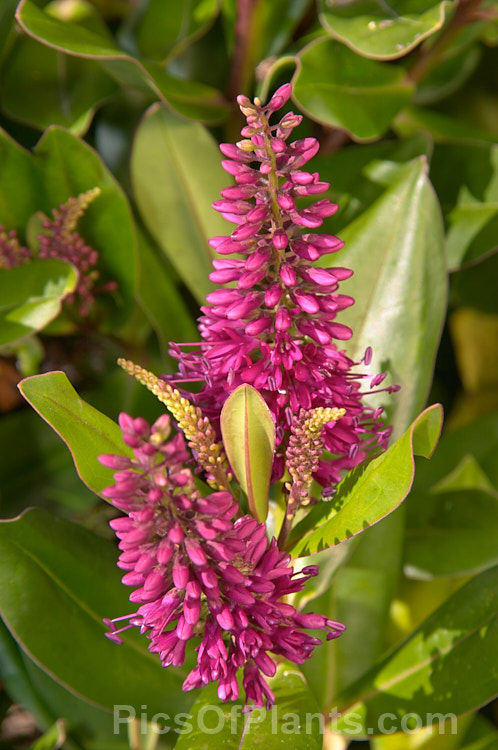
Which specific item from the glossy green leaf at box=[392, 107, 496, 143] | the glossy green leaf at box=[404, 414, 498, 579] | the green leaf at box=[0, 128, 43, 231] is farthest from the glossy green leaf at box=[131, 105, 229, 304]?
the glossy green leaf at box=[404, 414, 498, 579]

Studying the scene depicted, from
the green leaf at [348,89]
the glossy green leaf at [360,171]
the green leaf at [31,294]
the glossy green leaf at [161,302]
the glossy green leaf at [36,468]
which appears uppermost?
the green leaf at [348,89]

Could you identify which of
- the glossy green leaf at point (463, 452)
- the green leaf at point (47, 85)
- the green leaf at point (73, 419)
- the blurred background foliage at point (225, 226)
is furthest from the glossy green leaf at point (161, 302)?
the glossy green leaf at point (463, 452)

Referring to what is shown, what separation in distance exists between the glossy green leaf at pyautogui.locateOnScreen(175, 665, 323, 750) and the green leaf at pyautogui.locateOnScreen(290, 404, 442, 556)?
16 centimetres

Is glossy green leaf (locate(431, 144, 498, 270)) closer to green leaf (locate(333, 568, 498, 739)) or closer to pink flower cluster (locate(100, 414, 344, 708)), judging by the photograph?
green leaf (locate(333, 568, 498, 739))

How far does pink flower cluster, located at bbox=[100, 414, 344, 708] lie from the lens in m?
0.46

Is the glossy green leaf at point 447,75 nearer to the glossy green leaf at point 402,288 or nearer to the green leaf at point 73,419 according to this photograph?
the glossy green leaf at point 402,288

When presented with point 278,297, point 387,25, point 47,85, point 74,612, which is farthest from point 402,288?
point 47,85

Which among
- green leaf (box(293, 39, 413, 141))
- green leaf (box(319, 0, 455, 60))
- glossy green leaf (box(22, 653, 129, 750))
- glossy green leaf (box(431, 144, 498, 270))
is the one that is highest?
green leaf (box(319, 0, 455, 60))

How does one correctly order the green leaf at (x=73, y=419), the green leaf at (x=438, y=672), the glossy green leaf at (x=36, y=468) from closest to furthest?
the green leaf at (x=73, y=419), the green leaf at (x=438, y=672), the glossy green leaf at (x=36, y=468)

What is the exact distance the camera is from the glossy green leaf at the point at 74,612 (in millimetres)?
686

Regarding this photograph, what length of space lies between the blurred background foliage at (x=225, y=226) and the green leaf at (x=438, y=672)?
0.04 ft

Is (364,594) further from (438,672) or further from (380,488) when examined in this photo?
(380,488)

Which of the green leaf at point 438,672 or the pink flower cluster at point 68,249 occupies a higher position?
the pink flower cluster at point 68,249

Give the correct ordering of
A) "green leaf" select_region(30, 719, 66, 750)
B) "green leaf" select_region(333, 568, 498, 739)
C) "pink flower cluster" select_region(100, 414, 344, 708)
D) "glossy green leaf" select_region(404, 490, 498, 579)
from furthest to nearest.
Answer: "glossy green leaf" select_region(404, 490, 498, 579)
"green leaf" select_region(30, 719, 66, 750)
"green leaf" select_region(333, 568, 498, 739)
"pink flower cluster" select_region(100, 414, 344, 708)
